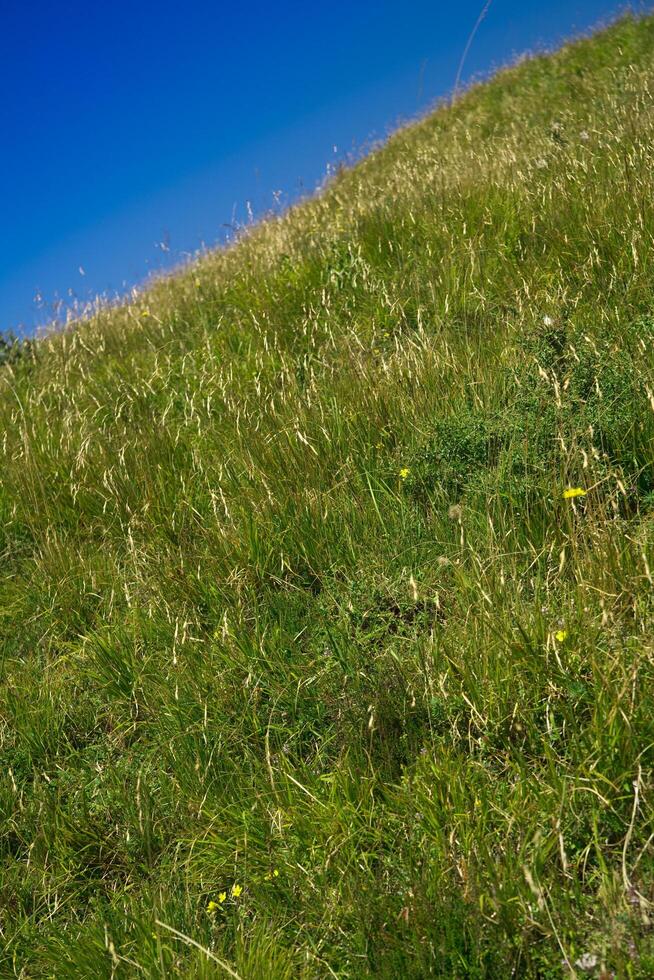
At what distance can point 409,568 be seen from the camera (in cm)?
317

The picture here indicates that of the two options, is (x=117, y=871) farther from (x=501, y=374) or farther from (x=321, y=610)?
(x=501, y=374)

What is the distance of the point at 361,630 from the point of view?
3029 millimetres

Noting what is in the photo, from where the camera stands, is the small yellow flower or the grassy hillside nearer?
the grassy hillside

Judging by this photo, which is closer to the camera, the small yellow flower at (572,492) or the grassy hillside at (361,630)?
the grassy hillside at (361,630)

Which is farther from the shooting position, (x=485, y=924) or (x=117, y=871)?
(x=117, y=871)

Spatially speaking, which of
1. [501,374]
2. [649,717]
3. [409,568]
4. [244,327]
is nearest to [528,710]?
[649,717]

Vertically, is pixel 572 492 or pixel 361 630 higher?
pixel 572 492

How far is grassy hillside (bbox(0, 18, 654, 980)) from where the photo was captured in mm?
2096

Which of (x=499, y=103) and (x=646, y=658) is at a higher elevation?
(x=499, y=103)

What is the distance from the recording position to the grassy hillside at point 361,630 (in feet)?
6.88

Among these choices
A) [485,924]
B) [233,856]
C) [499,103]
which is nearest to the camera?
[485,924]

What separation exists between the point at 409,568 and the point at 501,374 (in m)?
1.18

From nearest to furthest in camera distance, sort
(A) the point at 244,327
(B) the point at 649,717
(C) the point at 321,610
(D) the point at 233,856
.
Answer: (B) the point at 649,717, (D) the point at 233,856, (C) the point at 321,610, (A) the point at 244,327

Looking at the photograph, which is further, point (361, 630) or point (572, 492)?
point (361, 630)
